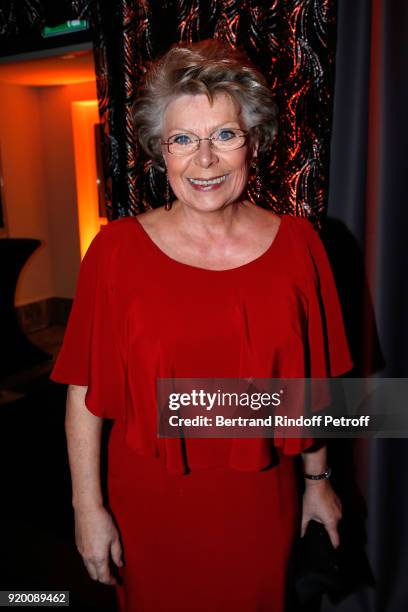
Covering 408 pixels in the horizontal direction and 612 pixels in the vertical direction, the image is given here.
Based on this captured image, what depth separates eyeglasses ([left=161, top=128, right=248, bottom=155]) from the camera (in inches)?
41.8

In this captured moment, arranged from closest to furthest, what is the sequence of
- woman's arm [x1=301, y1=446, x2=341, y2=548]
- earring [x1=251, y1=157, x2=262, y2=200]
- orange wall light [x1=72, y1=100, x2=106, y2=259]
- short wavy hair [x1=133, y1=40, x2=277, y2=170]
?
short wavy hair [x1=133, y1=40, x2=277, y2=170] < woman's arm [x1=301, y1=446, x2=341, y2=548] < earring [x1=251, y1=157, x2=262, y2=200] < orange wall light [x1=72, y1=100, x2=106, y2=259]

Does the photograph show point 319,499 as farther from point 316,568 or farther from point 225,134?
point 225,134

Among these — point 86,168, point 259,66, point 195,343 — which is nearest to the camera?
point 195,343

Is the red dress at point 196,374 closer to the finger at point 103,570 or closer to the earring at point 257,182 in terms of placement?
the finger at point 103,570

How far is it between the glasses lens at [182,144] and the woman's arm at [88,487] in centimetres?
54

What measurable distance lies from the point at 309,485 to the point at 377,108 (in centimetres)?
116

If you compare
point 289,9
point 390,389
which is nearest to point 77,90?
point 289,9

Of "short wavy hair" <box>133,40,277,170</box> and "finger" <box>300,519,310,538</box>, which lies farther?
"finger" <box>300,519,310,538</box>

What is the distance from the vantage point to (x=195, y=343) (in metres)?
1.04

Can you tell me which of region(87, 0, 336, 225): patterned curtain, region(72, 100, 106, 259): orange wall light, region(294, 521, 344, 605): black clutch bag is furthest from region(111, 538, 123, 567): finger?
region(72, 100, 106, 259): orange wall light

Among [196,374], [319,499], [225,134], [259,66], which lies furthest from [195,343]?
[259,66]

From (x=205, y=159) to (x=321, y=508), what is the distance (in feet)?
2.84

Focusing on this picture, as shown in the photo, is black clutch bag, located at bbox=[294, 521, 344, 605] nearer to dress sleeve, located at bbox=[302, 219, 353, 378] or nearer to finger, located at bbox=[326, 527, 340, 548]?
finger, located at bbox=[326, 527, 340, 548]

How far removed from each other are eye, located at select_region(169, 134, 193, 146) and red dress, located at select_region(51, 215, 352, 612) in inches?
7.3
